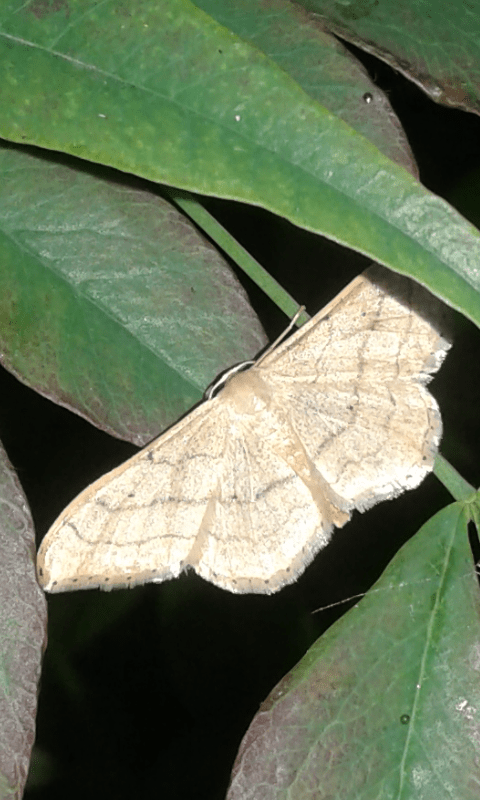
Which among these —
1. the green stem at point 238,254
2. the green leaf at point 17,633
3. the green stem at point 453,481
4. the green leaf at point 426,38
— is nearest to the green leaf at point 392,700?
the green stem at point 453,481

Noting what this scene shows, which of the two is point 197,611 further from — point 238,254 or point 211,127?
point 211,127

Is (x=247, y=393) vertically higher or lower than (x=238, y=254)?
lower

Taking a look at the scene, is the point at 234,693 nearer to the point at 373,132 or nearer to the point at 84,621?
the point at 84,621

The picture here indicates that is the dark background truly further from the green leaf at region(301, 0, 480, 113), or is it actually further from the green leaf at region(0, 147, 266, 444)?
the green leaf at region(0, 147, 266, 444)

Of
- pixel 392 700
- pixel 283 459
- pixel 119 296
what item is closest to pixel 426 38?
pixel 119 296

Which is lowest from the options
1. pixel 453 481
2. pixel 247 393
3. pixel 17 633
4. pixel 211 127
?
pixel 17 633

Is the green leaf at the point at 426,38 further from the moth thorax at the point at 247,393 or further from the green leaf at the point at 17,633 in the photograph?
the green leaf at the point at 17,633

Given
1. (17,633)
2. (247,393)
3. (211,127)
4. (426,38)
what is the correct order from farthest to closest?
1. (247,393)
2. (426,38)
3. (17,633)
4. (211,127)
